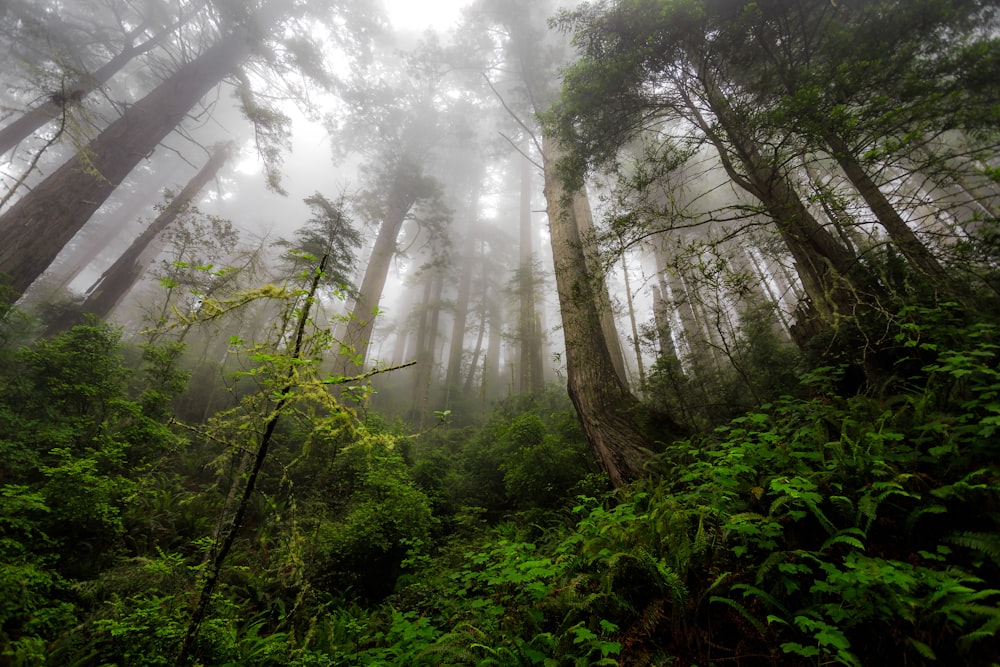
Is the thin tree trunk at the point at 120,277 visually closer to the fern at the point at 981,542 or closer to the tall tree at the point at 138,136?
the tall tree at the point at 138,136

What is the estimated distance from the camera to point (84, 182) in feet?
22.9

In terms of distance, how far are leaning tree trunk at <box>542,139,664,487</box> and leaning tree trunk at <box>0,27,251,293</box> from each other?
7.50 metres

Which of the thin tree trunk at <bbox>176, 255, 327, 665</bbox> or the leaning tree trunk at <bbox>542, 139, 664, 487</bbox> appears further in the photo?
the leaning tree trunk at <bbox>542, 139, 664, 487</bbox>

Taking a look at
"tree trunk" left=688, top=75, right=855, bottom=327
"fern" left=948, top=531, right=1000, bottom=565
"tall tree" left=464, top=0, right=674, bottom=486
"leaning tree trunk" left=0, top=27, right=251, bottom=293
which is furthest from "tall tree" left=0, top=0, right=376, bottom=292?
"fern" left=948, top=531, right=1000, bottom=565

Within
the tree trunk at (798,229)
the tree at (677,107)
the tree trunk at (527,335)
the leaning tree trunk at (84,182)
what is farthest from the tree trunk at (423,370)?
the tree trunk at (798,229)

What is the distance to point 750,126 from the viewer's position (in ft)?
15.7

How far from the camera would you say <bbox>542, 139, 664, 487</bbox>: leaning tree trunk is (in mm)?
4695

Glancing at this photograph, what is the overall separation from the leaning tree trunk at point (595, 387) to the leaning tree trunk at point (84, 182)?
7.50 meters

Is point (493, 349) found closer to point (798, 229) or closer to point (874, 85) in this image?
point (798, 229)

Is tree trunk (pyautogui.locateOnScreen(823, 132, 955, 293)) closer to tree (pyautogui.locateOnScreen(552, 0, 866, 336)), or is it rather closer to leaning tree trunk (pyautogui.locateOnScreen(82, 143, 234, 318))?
tree (pyautogui.locateOnScreen(552, 0, 866, 336))

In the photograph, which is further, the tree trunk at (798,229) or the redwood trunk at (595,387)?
the tree trunk at (798,229)

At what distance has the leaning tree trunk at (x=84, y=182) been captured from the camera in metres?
6.18

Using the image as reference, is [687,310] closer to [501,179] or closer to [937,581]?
[937,581]

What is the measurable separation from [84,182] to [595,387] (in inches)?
396
